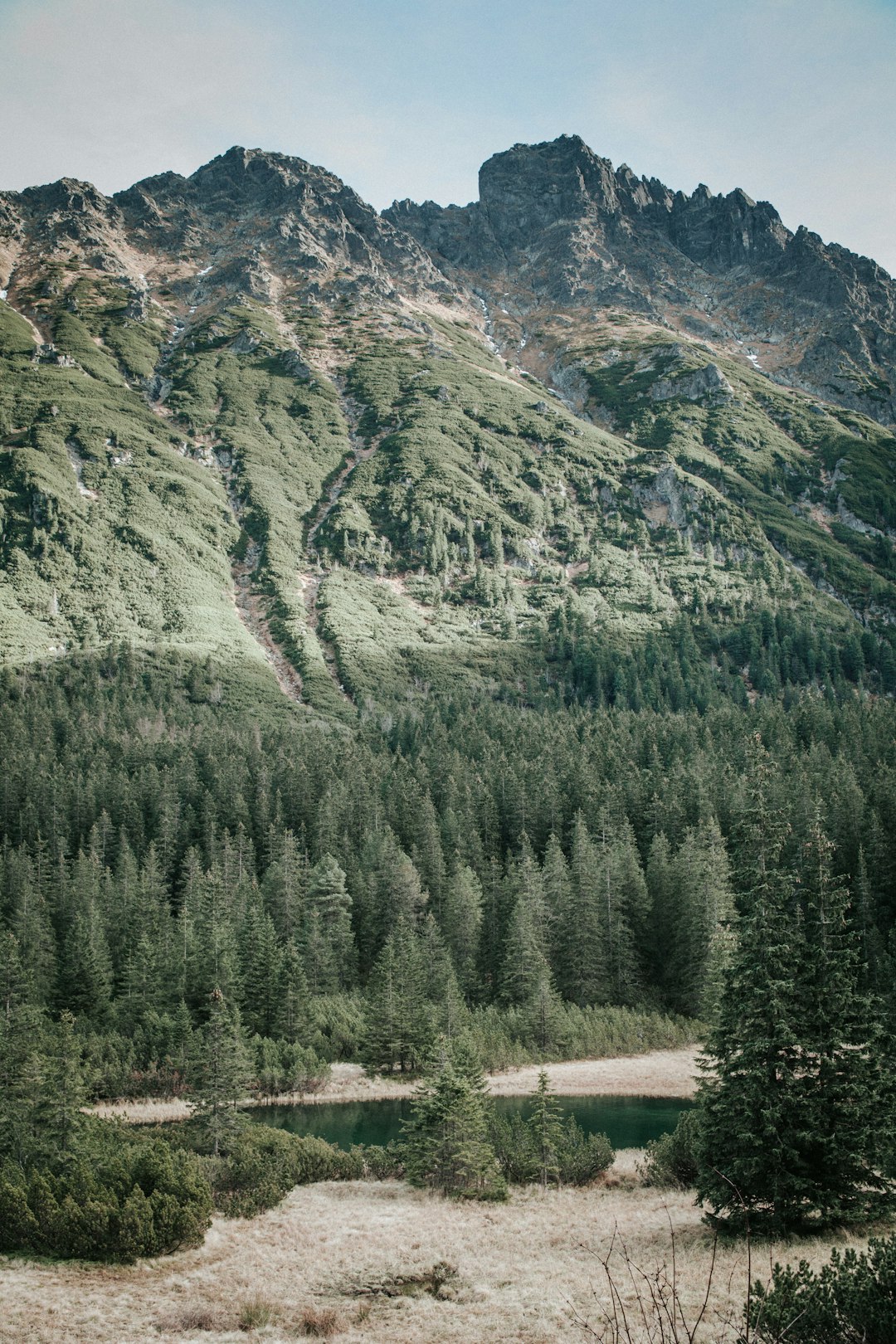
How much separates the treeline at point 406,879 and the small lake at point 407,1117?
5.98m

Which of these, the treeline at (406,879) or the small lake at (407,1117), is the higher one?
the treeline at (406,879)

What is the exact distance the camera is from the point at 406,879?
80.6 meters

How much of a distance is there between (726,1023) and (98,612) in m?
191

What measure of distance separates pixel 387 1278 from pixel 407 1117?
29996 mm

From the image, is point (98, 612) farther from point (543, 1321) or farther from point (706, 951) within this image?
point (543, 1321)

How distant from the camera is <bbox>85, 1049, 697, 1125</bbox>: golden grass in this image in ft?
178

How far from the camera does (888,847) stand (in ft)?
236

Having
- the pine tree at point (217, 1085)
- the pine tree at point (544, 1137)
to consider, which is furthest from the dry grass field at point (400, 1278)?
the pine tree at point (217, 1085)

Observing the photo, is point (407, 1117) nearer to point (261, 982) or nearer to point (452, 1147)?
point (452, 1147)

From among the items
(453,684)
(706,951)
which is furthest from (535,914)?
(453,684)

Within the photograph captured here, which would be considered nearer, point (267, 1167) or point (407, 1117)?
point (267, 1167)

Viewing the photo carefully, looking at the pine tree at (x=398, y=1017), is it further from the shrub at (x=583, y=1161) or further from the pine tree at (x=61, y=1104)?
the pine tree at (x=61, y=1104)

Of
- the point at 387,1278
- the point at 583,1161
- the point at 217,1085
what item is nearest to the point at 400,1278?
the point at 387,1278

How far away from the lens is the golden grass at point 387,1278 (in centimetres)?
1903
